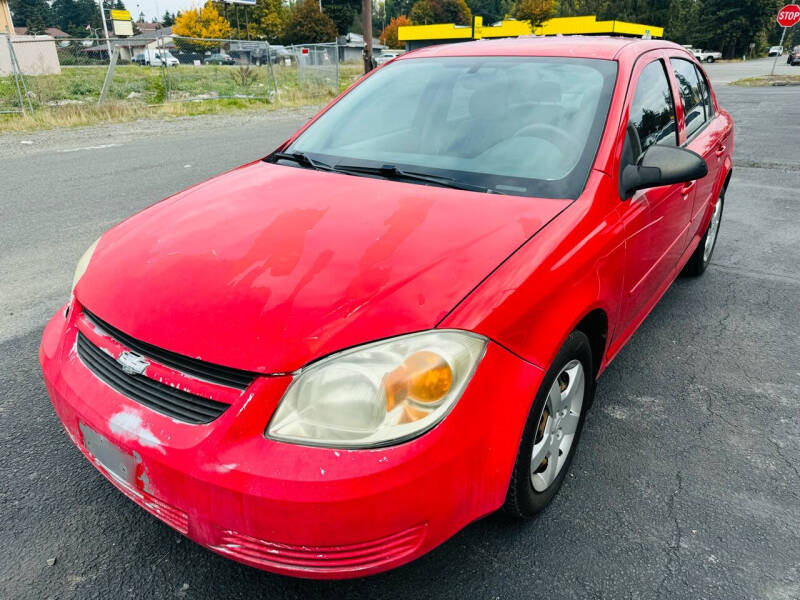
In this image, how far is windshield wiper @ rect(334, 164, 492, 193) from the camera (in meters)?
2.28

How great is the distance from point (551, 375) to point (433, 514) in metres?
0.59

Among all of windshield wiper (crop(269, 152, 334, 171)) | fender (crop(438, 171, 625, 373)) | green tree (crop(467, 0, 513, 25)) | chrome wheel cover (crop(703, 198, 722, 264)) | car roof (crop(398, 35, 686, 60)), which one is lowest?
chrome wheel cover (crop(703, 198, 722, 264))

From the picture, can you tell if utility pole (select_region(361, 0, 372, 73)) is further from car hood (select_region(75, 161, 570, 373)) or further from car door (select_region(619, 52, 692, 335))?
car hood (select_region(75, 161, 570, 373))

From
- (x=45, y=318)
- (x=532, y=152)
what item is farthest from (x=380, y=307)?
(x=45, y=318)

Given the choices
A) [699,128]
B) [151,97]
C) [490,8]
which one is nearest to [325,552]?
[699,128]

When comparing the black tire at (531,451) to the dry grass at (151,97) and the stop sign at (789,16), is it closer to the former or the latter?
the dry grass at (151,97)

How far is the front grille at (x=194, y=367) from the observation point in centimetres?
152

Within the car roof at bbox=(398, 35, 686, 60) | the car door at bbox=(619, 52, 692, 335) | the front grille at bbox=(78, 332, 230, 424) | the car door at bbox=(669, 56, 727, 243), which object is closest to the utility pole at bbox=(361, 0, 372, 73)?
the car door at bbox=(669, 56, 727, 243)

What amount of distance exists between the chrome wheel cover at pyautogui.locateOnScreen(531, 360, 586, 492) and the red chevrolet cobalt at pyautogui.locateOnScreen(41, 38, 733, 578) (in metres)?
0.01

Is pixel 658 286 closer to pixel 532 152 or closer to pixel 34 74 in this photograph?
pixel 532 152

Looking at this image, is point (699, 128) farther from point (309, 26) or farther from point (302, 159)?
point (309, 26)

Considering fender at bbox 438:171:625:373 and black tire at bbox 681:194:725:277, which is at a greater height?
fender at bbox 438:171:625:373

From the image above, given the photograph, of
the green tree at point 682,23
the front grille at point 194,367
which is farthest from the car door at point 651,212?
the green tree at point 682,23

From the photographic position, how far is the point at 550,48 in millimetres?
2871
